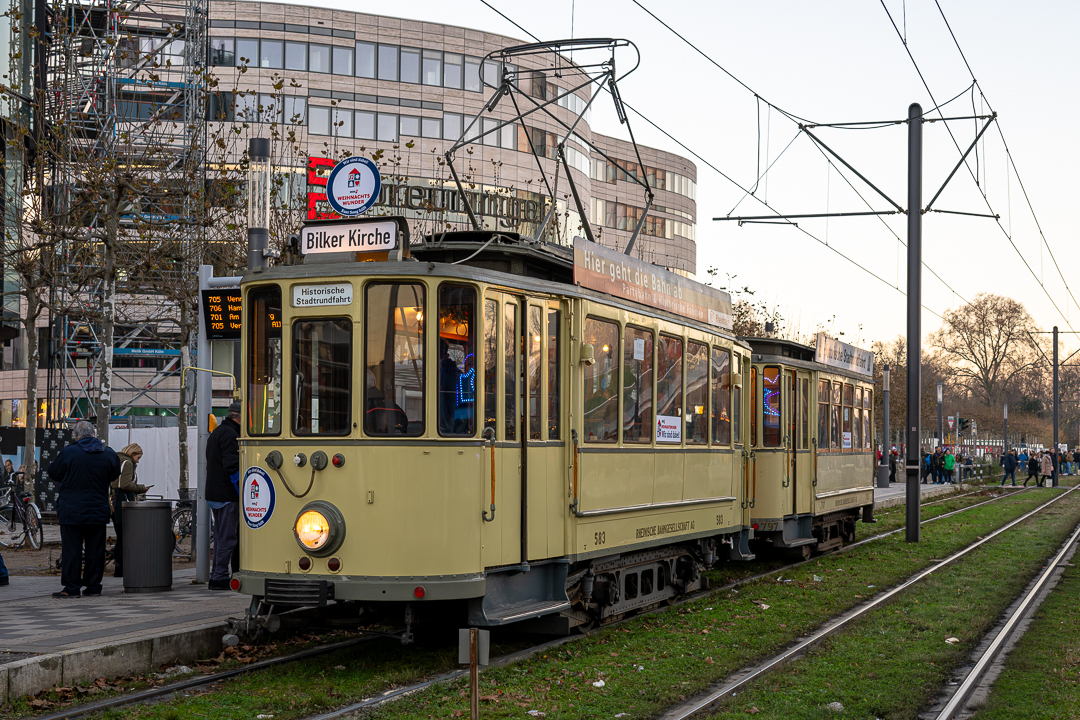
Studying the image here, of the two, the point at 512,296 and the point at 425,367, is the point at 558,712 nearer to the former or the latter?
the point at 425,367

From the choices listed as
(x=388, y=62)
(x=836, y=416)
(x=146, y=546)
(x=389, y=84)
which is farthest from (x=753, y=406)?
(x=388, y=62)

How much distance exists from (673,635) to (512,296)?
3286 millimetres

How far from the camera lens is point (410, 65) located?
165ft

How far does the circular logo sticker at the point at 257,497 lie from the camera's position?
8.52m

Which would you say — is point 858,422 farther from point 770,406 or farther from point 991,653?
point 991,653

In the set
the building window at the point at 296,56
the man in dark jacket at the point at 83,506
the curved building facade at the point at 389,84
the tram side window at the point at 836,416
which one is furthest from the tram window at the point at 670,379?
the building window at the point at 296,56

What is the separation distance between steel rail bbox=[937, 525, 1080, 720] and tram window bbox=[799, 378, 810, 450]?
11.4 feet

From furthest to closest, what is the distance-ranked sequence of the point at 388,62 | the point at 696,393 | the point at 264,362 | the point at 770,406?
the point at 388,62 < the point at 770,406 < the point at 696,393 < the point at 264,362

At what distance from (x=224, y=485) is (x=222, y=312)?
5.82 ft

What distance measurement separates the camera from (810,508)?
1697cm

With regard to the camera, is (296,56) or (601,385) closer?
(601,385)

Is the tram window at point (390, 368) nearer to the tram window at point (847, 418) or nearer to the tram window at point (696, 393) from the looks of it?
the tram window at point (696, 393)

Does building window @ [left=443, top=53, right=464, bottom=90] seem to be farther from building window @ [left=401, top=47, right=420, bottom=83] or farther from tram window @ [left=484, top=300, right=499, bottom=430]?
tram window @ [left=484, top=300, right=499, bottom=430]

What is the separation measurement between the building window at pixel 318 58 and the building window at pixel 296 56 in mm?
199
